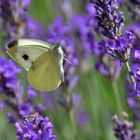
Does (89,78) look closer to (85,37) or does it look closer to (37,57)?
(85,37)

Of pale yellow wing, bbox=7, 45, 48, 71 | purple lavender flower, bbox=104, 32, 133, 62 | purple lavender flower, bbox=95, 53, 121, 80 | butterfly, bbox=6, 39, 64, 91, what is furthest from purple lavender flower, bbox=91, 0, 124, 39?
purple lavender flower, bbox=95, 53, 121, 80

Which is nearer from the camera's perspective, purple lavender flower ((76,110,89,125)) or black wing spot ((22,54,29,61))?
black wing spot ((22,54,29,61))

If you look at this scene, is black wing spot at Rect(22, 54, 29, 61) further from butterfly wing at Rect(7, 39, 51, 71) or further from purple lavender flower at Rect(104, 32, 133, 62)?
purple lavender flower at Rect(104, 32, 133, 62)

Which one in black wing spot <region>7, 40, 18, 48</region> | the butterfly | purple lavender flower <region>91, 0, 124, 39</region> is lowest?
the butterfly

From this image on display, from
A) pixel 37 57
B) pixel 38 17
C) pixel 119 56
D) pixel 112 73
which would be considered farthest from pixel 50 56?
pixel 38 17

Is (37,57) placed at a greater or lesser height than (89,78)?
greater

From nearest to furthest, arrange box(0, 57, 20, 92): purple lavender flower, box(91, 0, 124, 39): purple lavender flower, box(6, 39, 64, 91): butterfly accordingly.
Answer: box(91, 0, 124, 39): purple lavender flower → box(6, 39, 64, 91): butterfly → box(0, 57, 20, 92): purple lavender flower

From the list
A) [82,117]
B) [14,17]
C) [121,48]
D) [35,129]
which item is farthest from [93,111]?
[35,129]

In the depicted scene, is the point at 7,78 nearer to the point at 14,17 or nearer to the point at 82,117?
the point at 14,17
